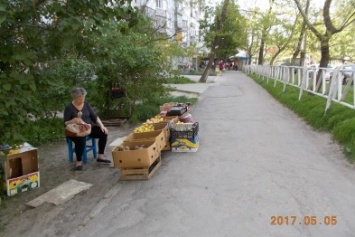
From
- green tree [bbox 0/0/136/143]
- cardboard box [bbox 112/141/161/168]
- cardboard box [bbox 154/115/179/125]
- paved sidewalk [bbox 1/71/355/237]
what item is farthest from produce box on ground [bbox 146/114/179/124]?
green tree [bbox 0/0/136/143]

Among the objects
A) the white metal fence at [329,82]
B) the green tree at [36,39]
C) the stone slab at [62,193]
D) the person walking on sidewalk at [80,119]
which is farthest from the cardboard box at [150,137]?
the white metal fence at [329,82]

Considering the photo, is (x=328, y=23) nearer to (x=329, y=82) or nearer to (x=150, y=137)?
(x=329, y=82)

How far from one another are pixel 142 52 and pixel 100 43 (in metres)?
4.73

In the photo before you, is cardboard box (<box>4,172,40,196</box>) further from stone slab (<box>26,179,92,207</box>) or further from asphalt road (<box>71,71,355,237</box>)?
asphalt road (<box>71,71,355,237</box>)

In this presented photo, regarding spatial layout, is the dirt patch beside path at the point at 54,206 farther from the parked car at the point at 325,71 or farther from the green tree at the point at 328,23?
the green tree at the point at 328,23

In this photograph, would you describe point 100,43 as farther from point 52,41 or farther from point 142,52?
point 142,52

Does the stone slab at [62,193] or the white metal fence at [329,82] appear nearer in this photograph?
the stone slab at [62,193]

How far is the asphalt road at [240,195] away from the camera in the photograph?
3602mm

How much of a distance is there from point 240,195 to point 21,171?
316cm

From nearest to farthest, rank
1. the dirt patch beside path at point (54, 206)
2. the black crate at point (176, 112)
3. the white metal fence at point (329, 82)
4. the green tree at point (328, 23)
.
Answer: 1. the dirt patch beside path at point (54, 206)
2. the black crate at point (176, 112)
3. the white metal fence at point (329, 82)
4. the green tree at point (328, 23)

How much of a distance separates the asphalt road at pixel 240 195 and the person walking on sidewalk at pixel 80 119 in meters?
1.12

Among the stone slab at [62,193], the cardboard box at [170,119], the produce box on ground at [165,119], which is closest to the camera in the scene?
the stone slab at [62,193]

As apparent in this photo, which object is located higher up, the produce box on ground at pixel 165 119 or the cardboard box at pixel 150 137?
the produce box on ground at pixel 165 119

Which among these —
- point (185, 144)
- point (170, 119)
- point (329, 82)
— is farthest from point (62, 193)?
point (329, 82)
